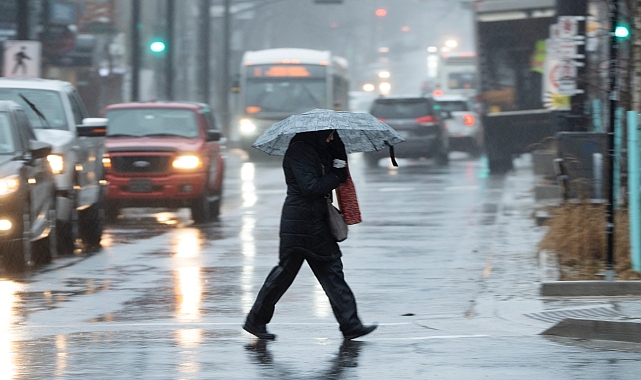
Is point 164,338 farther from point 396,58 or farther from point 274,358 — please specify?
point 396,58

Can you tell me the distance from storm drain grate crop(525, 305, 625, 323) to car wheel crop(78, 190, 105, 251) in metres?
7.77

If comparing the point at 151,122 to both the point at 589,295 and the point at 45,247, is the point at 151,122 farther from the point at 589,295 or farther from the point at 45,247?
the point at 589,295

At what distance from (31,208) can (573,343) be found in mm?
6709

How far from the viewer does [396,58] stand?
132 m

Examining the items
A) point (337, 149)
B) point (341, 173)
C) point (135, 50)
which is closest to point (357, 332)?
point (341, 173)

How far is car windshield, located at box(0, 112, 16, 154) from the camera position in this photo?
564 inches

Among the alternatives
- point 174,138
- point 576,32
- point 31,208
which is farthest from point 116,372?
point 174,138

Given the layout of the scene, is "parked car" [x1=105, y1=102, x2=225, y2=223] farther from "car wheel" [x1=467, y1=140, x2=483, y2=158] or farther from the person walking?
"car wheel" [x1=467, y1=140, x2=483, y2=158]

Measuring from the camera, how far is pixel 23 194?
1391 cm

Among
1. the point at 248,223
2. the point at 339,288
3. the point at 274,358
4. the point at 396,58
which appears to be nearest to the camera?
the point at 274,358

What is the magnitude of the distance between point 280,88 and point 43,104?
2314cm

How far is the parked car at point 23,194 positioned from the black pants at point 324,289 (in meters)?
4.74

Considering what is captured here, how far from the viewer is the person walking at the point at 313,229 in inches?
374

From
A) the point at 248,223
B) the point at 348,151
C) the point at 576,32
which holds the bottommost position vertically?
the point at 248,223
